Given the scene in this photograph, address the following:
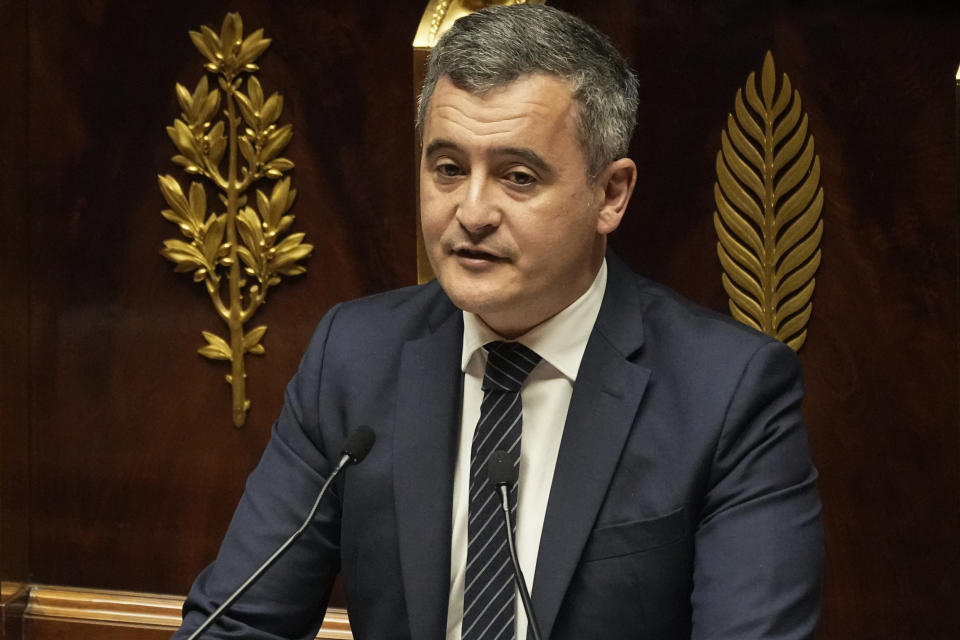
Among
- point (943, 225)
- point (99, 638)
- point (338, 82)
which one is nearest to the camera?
point (943, 225)

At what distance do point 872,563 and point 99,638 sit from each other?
158 centimetres

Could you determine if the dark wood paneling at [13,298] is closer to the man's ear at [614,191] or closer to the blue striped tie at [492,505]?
the blue striped tie at [492,505]

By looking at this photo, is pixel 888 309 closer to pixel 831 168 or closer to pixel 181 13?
pixel 831 168

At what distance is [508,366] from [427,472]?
0.19m

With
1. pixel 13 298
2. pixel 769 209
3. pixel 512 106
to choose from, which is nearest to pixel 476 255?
pixel 512 106

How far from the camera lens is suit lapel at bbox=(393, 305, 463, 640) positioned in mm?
1825

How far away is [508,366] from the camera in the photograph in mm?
1911

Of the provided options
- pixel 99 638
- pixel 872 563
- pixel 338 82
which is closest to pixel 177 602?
pixel 99 638

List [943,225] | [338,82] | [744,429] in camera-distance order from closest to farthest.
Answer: [744,429]
[943,225]
[338,82]

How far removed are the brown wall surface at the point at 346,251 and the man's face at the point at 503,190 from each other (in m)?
0.74

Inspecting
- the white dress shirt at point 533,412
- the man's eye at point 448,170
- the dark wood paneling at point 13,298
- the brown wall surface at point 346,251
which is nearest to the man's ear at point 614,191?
the white dress shirt at point 533,412

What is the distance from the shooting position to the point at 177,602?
2.78 meters

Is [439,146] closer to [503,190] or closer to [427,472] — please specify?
[503,190]

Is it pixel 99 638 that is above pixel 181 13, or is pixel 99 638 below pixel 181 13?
below
